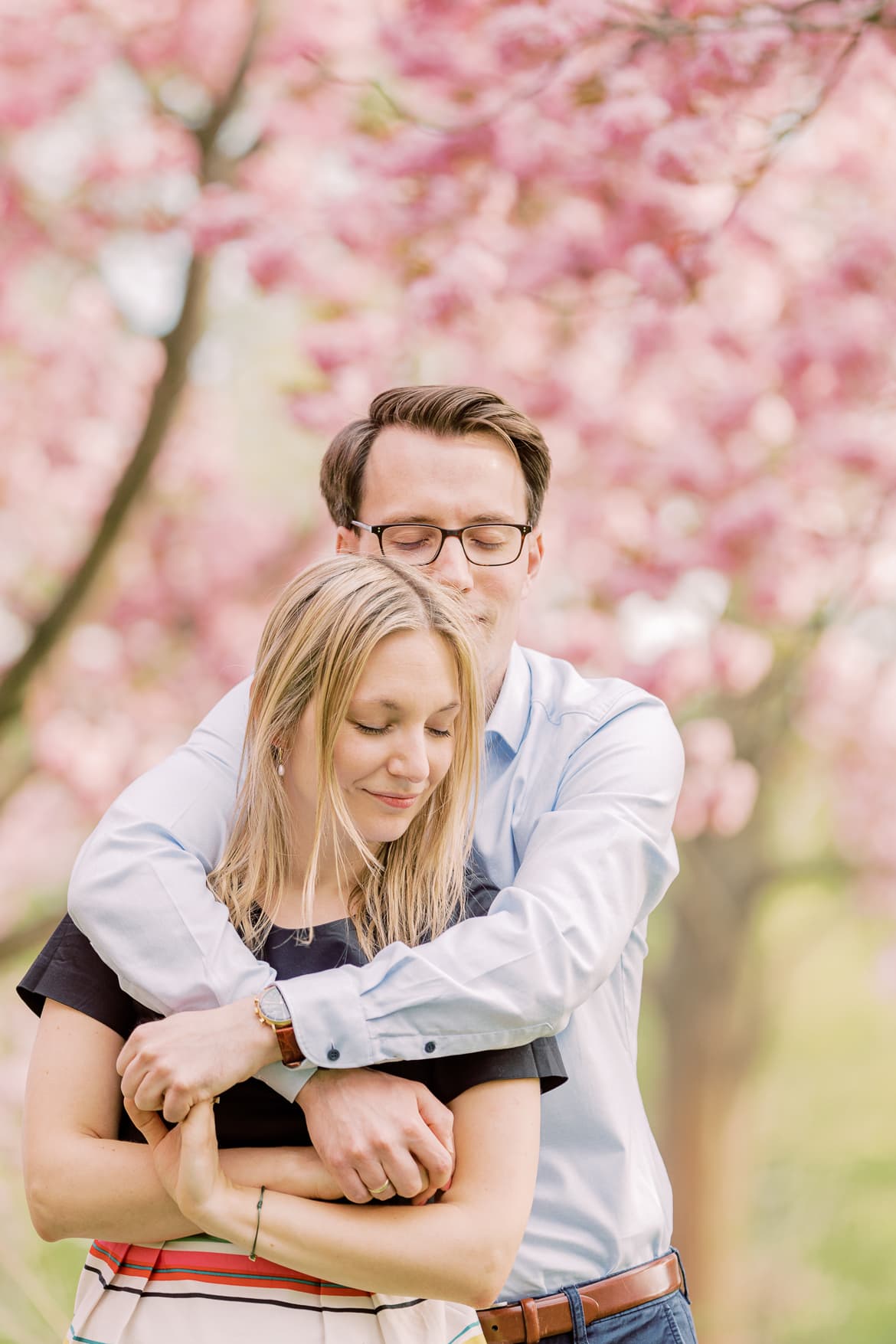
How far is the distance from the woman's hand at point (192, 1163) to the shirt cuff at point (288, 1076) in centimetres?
7

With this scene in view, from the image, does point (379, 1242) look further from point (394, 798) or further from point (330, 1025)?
point (394, 798)

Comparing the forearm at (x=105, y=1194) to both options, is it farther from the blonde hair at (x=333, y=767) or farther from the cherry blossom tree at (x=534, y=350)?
the cherry blossom tree at (x=534, y=350)

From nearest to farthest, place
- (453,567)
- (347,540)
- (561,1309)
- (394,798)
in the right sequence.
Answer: (394,798) → (561,1309) → (453,567) → (347,540)

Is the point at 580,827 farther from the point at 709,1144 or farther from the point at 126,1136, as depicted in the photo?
the point at 709,1144

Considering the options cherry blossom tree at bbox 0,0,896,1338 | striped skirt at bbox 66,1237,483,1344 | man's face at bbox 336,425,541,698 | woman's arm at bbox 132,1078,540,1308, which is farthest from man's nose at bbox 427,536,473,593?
cherry blossom tree at bbox 0,0,896,1338

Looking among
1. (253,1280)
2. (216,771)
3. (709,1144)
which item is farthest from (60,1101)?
(709,1144)

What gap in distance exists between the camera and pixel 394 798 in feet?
5.38

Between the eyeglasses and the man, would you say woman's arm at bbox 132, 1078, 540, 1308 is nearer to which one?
the man

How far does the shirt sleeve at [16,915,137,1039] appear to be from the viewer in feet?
5.25

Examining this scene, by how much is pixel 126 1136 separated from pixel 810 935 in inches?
320

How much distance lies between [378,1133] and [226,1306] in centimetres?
25

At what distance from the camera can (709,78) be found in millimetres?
3629

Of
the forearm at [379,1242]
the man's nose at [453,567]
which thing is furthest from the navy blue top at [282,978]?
the man's nose at [453,567]

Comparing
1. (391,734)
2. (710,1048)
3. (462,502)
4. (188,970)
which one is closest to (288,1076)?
(188,970)
